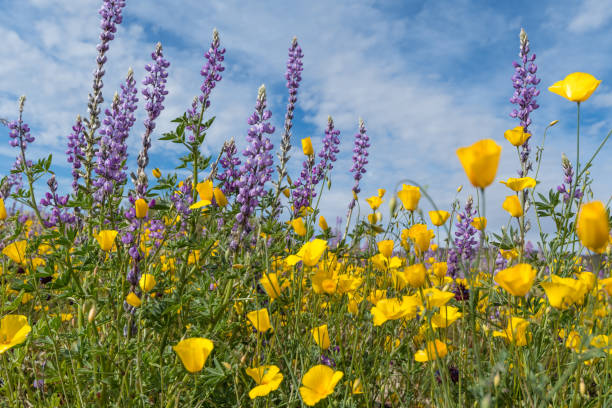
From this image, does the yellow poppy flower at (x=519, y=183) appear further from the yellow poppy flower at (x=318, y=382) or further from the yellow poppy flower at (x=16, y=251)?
the yellow poppy flower at (x=16, y=251)

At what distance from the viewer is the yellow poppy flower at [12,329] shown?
147 cm

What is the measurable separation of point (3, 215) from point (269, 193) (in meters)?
1.83

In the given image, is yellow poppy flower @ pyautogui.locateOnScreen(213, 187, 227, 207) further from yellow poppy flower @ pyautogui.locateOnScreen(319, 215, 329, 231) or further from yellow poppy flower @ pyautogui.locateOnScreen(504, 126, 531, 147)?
yellow poppy flower @ pyautogui.locateOnScreen(504, 126, 531, 147)

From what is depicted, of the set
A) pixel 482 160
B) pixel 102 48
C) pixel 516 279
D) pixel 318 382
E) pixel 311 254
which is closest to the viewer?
pixel 482 160

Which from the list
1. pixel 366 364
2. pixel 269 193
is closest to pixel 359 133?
pixel 269 193

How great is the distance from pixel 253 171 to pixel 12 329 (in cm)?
136

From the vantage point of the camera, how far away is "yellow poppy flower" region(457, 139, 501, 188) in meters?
0.96

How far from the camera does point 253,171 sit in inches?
94.0

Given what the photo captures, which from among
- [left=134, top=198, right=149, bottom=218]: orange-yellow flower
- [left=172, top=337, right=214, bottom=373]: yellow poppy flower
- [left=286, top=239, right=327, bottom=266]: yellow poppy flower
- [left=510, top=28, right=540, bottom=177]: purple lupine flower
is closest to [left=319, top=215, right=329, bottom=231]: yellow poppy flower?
[left=286, top=239, right=327, bottom=266]: yellow poppy flower

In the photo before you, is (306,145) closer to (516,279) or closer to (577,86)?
(577,86)

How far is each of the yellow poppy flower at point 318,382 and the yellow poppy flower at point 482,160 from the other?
2.46 feet

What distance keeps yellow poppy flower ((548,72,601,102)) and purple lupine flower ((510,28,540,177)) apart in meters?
2.84

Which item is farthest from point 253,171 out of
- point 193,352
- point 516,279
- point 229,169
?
point 516,279

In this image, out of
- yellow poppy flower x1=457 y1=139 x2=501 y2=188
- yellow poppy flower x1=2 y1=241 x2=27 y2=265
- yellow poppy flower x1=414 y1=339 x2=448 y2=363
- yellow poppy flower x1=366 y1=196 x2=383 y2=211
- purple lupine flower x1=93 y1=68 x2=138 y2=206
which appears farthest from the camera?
purple lupine flower x1=93 y1=68 x2=138 y2=206
